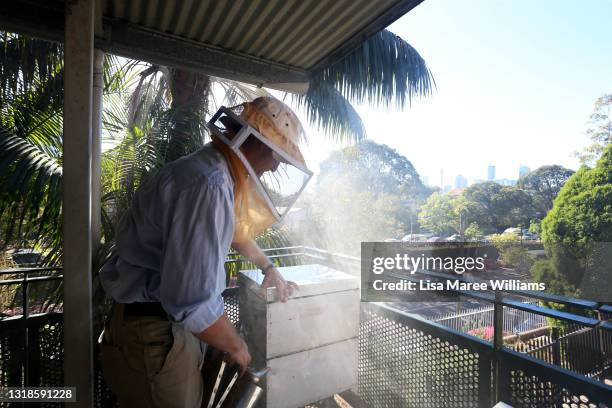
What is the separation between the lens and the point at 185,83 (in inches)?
205

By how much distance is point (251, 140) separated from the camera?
4.55 feet

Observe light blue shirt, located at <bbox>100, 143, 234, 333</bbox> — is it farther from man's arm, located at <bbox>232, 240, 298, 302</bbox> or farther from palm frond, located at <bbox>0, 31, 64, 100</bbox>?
palm frond, located at <bbox>0, 31, 64, 100</bbox>

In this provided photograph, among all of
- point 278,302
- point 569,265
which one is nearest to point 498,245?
point 569,265

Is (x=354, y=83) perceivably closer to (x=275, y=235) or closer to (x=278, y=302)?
(x=275, y=235)

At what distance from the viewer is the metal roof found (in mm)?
2051

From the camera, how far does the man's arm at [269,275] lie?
1.80 meters

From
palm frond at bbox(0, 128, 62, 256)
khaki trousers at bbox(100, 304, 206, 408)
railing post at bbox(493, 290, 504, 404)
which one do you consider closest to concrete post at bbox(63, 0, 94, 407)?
khaki trousers at bbox(100, 304, 206, 408)

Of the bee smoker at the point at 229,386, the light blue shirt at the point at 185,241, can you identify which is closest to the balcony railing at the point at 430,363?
the bee smoker at the point at 229,386

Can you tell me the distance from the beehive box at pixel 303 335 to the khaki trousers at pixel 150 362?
530 mm

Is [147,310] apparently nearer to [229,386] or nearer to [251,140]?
[229,386]

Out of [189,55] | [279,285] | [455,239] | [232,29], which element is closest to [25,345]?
[279,285]

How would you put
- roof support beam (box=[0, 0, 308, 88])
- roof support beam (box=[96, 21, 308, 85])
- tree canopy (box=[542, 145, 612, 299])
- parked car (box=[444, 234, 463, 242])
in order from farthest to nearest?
parked car (box=[444, 234, 463, 242])
tree canopy (box=[542, 145, 612, 299])
roof support beam (box=[96, 21, 308, 85])
roof support beam (box=[0, 0, 308, 88])

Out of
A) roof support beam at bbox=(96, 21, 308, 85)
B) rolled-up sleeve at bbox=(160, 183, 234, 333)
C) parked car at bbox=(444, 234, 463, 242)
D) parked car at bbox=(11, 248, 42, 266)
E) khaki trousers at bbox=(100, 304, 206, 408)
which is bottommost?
parked car at bbox=(444, 234, 463, 242)

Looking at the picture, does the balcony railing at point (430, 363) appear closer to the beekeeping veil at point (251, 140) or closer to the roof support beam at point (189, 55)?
the beekeeping veil at point (251, 140)
